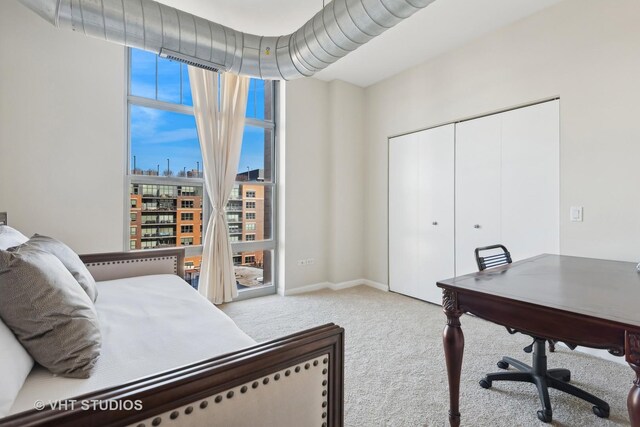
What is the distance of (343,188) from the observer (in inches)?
173

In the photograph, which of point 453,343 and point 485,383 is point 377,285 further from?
point 453,343

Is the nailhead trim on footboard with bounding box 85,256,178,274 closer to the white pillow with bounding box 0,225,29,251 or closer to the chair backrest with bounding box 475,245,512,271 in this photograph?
the white pillow with bounding box 0,225,29,251

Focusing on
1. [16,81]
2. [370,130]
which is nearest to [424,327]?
[370,130]

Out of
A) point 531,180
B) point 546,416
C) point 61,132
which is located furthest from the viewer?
point 531,180

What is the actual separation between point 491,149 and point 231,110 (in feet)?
9.35

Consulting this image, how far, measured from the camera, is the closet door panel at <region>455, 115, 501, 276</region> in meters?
3.12

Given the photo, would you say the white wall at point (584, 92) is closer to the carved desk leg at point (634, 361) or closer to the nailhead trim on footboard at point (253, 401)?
the carved desk leg at point (634, 361)

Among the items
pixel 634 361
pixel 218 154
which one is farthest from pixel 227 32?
pixel 634 361

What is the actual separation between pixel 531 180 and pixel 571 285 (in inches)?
62.8

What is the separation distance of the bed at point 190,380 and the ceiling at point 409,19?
258 centimetres

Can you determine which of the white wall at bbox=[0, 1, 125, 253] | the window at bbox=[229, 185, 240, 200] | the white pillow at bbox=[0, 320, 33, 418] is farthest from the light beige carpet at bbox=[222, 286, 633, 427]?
the white wall at bbox=[0, 1, 125, 253]

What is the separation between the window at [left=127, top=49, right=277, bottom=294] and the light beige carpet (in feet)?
3.45

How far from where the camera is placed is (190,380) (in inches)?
29.0
